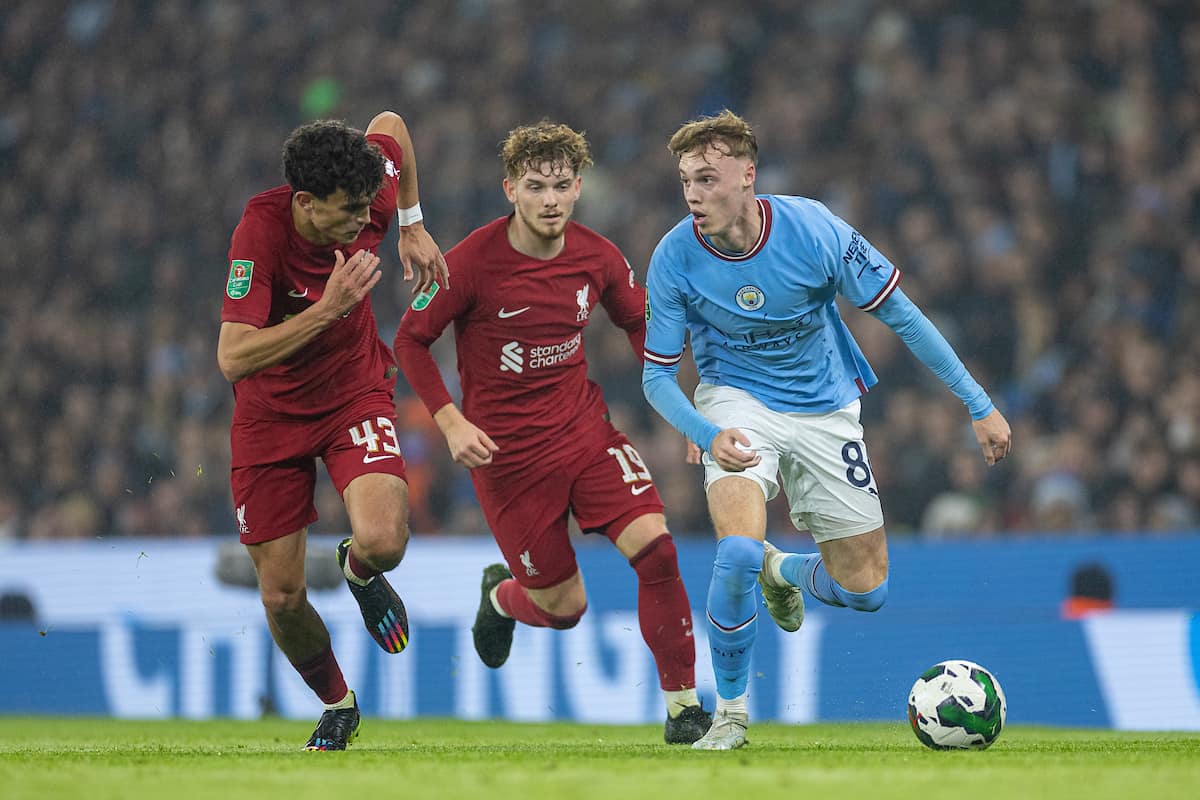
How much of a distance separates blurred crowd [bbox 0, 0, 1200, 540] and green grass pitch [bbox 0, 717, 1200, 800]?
433cm

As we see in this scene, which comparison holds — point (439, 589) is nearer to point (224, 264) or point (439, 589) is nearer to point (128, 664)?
point (128, 664)

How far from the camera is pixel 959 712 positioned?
5836mm

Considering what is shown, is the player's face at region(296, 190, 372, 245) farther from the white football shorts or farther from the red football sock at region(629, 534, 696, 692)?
the red football sock at region(629, 534, 696, 692)

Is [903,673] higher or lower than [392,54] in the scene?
lower

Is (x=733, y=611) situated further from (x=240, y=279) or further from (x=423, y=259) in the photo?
(x=240, y=279)

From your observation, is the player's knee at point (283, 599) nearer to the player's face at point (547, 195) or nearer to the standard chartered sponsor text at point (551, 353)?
the standard chartered sponsor text at point (551, 353)

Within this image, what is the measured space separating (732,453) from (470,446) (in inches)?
42.5

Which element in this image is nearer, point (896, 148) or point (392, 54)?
point (896, 148)

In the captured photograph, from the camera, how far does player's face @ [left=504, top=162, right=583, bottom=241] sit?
6441 mm

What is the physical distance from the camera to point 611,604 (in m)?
10.4

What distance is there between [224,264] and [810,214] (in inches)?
375

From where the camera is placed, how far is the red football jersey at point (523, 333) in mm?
6652

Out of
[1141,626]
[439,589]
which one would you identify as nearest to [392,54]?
[439,589]

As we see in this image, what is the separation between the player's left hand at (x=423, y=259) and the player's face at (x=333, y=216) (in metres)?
0.47
